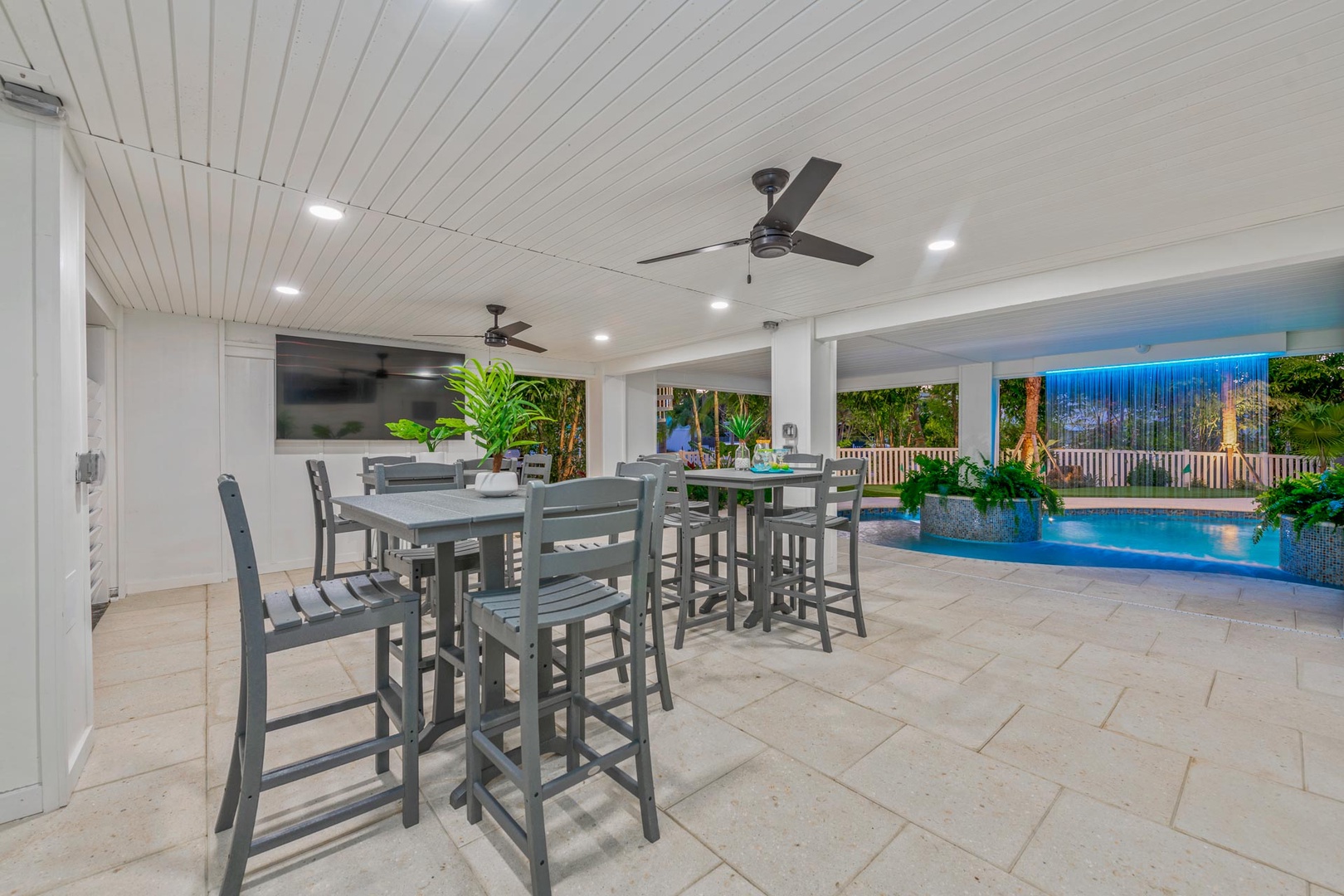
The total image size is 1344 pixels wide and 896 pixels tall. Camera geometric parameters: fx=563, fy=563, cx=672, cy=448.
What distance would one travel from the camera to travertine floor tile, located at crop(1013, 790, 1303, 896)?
1.42 m

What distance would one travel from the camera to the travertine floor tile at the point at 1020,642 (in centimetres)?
294

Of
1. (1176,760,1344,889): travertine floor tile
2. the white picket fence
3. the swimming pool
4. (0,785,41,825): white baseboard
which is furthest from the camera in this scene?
the white picket fence

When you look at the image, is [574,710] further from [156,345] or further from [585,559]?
[156,345]

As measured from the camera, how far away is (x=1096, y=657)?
9.56 ft

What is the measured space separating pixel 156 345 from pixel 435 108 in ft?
14.5

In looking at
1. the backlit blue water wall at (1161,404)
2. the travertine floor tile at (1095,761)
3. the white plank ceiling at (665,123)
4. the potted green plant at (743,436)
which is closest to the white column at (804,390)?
the potted green plant at (743,436)

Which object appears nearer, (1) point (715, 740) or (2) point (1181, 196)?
(1) point (715, 740)

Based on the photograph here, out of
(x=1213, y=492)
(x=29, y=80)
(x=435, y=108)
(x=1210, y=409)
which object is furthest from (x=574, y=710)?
(x=1213, y=492)

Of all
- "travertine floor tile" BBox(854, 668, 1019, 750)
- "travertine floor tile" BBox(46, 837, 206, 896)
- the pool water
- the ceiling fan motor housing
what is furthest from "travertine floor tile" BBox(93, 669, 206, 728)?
the pool water

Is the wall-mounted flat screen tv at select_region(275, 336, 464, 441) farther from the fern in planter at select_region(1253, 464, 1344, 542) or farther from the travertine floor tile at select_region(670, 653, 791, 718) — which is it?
the fern in planter at select_region(1253, 464, 1344, 542)

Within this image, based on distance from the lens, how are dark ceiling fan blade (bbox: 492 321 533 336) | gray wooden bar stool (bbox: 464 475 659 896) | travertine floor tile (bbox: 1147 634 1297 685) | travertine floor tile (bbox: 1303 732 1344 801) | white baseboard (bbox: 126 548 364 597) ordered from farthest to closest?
dark ceiling fan blade (bbox: 492 321 533 336), white baseboard (bbox: 126 548 364 597), travertine floor tile (bbox: 1147 634 1297 685), travertine floor tile (bbox: 1303 732 1344 801), gray wooden bar stool (bbox: 464 475 659 896)

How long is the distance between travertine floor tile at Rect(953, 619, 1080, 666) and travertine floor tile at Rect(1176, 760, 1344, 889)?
1007mm

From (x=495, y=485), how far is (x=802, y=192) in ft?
5.39

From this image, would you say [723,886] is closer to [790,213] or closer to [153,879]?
[153,879]
